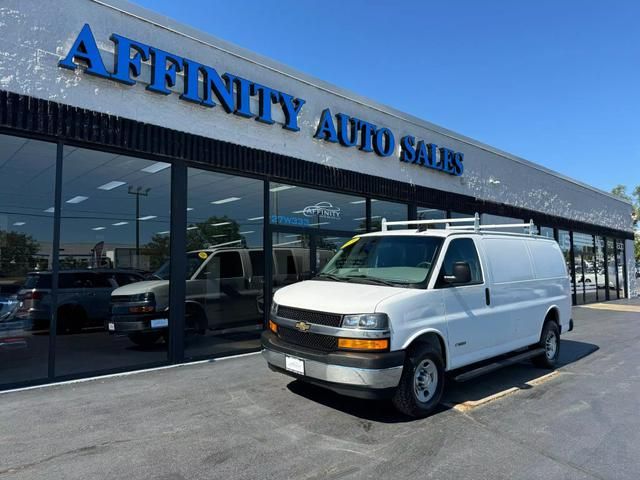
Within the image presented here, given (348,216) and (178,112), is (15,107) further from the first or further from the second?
(348,216)

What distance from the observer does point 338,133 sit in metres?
10.9

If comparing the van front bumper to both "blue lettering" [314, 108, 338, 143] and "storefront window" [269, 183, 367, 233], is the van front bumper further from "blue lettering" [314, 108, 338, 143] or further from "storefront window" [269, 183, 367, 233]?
"blue lettering" [314, 108, 338, 143]

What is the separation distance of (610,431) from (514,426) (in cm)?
95

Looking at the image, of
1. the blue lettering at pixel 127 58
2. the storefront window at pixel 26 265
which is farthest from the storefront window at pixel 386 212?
the storefront window at pixel 26 265

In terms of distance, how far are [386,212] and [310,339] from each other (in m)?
8.06

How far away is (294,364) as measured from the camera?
5027 mm

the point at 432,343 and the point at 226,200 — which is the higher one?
the point at 226,200

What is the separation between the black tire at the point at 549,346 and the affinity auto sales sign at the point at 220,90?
599cm

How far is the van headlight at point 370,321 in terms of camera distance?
4.63 meters

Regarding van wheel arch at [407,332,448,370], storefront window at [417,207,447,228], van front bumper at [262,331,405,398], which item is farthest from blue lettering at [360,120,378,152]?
van front bumper at [262,331,405,398]

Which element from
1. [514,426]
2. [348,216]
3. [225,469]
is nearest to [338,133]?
[348,216]

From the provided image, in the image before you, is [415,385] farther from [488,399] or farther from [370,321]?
[488,399]

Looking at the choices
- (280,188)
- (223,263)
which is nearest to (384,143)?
(280,188)

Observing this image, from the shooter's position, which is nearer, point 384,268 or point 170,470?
point 170,470
